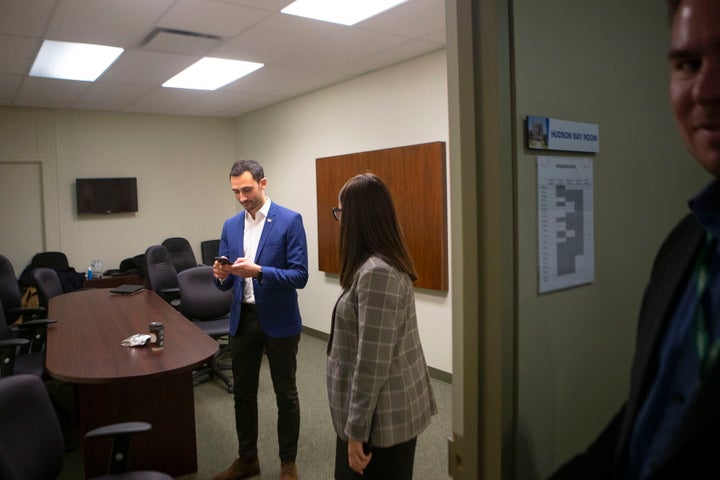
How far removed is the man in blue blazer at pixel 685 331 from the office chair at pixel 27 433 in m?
1.59

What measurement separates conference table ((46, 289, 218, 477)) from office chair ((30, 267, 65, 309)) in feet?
4.03

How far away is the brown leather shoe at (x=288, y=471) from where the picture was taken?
2.66 meters

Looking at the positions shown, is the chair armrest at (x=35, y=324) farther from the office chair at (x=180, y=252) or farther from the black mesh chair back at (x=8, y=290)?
the office chair at (x=180, y=252)

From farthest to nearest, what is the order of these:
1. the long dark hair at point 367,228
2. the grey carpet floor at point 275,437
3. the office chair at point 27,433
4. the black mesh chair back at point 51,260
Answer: the black mesh chair back at point 51,260 < the grey carpet floor at point 275,437 < the long dark hair at point 367,228 < the office chair at point 27,433

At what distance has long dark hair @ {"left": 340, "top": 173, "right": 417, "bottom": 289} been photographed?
168 centimetres

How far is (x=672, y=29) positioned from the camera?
76cm

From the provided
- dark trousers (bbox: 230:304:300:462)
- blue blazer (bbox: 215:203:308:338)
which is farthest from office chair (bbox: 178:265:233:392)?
blue blazer (bbox: 215:203:308:338)

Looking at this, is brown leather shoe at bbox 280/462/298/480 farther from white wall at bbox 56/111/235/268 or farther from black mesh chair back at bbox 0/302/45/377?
white wall at bbox 56/111/235/268

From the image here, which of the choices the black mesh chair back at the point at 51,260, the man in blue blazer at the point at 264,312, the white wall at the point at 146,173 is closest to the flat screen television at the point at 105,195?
the white wall at the point at 146,173

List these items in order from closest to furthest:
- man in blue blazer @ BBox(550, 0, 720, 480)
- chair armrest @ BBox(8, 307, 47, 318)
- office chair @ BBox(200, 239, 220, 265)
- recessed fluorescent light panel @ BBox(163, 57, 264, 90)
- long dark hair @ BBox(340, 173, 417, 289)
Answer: man in blue blazer @ BBox(550, 0, 720, 480) < long dark hair @ BBox(340, 173, 417, 289) < chair armrest @ BBox(8, 307, 47, 318) < recessed fluorescent light panel @ BBox(163, 57, 264, 90) < office chair @ BBox(200, 239, 220, 265)

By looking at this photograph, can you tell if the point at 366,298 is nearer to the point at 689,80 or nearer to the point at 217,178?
the point at 689,80

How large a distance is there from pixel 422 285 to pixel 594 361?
3.02 m

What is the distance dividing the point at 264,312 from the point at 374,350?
3.77 ft

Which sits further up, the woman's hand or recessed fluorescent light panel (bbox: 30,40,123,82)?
recessed fluorescent light panel (bbox: 30,40,123,82)
